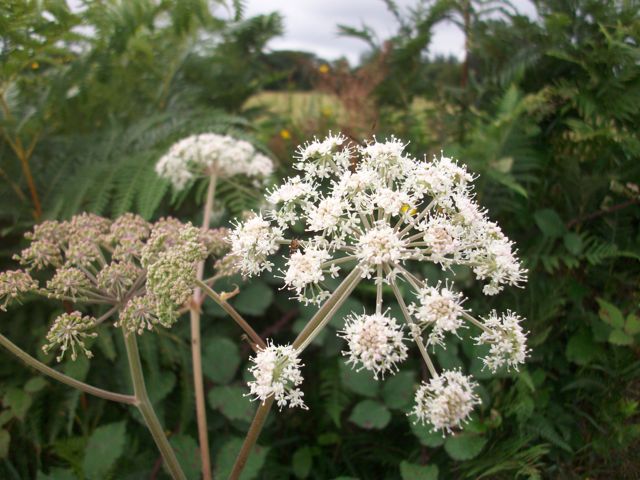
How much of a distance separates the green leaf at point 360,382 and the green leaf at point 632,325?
1095 mm

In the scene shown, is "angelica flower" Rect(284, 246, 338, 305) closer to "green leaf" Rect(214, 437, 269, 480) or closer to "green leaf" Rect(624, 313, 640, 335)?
"green leaf" Rect(214, 437, 269, 480)

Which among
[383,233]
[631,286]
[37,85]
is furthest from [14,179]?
[631,286]

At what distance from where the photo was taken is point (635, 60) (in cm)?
271

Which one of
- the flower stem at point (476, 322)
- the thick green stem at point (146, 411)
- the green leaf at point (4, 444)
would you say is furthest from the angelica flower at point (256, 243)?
the green leaf at point (4, 444)

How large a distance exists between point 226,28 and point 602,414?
3.38m

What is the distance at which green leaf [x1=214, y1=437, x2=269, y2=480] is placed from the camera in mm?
1988

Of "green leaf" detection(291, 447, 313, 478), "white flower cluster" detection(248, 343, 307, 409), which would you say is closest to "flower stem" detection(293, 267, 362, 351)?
"white flower cluster" detection(248, 343, 307, 409)

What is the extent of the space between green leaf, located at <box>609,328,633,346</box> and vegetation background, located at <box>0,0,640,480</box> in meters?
0.02

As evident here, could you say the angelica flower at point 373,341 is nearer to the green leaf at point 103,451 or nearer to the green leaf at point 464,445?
the green leaf at point 464,445

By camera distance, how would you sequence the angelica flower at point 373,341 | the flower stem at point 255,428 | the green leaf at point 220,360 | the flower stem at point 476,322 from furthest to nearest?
the green leaf at point 220,360, the flower stem at point 255,428, the flower stem at point 476,322, the angelica flower at point 373,341

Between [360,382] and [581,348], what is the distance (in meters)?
1.04

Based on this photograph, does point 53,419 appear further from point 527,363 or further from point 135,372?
point 527,363

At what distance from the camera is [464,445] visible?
2.11 meters

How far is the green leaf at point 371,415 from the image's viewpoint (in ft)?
7.14
